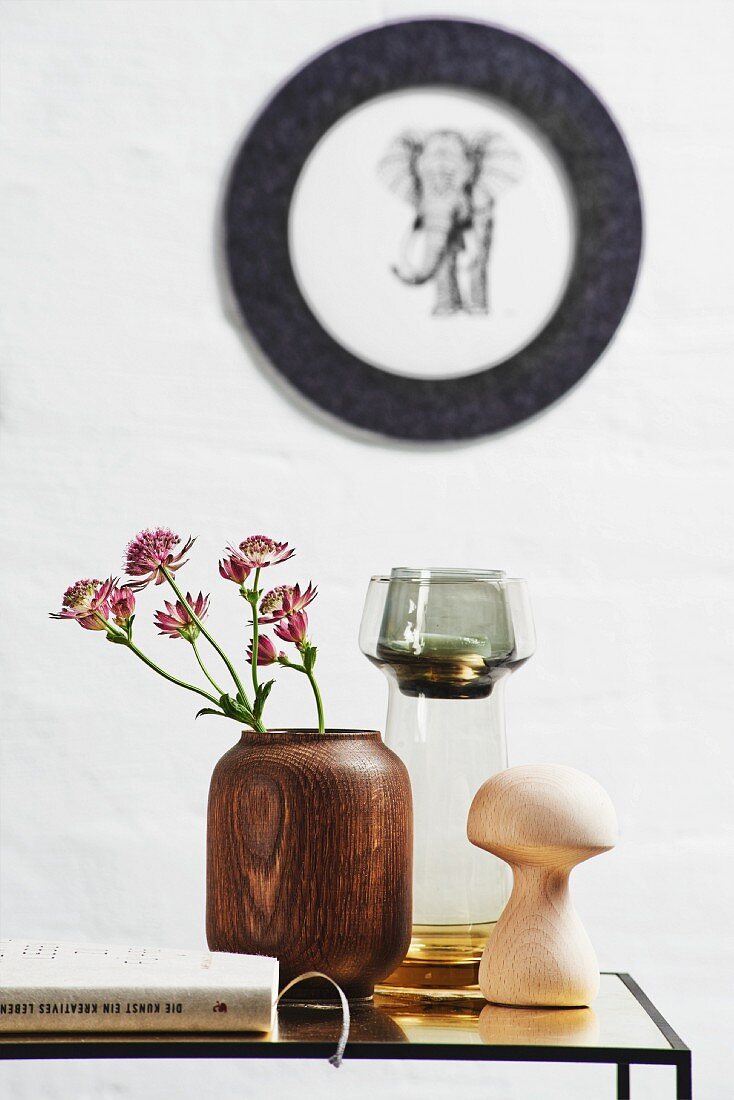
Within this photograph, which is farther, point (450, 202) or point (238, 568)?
point (450, 202)

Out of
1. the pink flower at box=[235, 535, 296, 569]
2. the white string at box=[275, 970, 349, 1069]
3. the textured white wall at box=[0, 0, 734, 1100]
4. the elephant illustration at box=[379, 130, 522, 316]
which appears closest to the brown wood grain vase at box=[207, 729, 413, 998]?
the white string at box=[275, 970, 349, 1069]

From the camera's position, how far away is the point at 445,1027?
0.64 metres

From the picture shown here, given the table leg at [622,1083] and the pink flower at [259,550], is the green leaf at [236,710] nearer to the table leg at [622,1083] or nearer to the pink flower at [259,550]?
the pink flower at [259,550]

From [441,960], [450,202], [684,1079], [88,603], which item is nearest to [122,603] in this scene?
[88,603]

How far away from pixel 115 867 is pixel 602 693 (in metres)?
0.49

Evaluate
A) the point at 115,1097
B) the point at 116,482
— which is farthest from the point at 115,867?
the point at 116,482

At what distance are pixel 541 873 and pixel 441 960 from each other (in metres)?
0.09

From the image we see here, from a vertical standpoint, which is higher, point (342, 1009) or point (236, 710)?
point (236, 710)

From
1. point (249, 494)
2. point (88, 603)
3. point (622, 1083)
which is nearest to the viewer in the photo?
point (88, 603)

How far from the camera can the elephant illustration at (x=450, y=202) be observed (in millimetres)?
1145

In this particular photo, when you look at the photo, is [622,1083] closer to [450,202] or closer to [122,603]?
[122,603]

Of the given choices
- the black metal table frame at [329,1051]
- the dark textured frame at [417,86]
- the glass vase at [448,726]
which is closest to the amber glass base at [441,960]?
the glass vase at [448,726]

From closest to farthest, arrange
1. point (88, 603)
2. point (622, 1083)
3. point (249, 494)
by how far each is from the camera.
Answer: point (88, 603) → point (622, 1083) → point (249, 494)

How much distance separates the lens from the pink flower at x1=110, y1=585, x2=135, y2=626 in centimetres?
71
